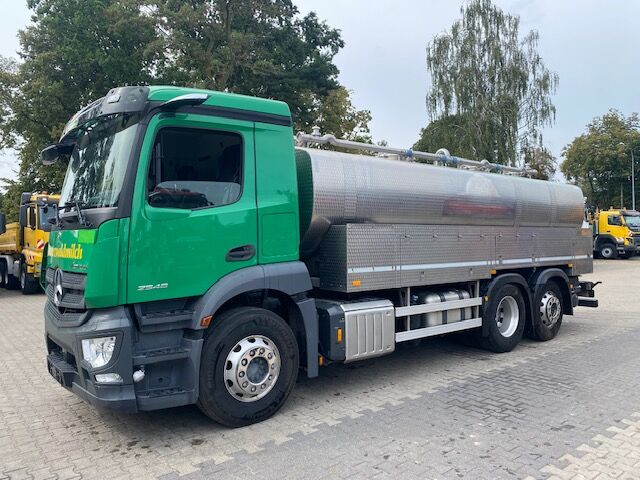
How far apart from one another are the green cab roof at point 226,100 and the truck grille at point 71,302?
1.60 m

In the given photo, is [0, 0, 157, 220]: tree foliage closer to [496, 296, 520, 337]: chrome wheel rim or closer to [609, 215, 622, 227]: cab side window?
[496, 296, 520, 337]: chrome wheel rim

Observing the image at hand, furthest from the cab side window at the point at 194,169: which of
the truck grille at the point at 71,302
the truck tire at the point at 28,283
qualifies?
the truck tire at the point at 28,283

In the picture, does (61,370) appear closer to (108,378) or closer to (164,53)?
(108,378)

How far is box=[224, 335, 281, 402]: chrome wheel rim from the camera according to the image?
440cm

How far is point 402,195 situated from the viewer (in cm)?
592

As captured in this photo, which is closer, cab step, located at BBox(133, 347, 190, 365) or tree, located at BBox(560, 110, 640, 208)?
cab step, located at BBox(133, 347, 190, 365)

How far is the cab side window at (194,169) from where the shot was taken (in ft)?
13.6

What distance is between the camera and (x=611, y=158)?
146 ft

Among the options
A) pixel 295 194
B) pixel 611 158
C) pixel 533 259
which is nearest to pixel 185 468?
pixel 295 194

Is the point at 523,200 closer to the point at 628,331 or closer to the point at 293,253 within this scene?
the point at 628,331

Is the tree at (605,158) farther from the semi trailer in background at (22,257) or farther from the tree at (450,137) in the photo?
the semi trailer in background at (22,257)

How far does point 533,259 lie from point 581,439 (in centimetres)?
396

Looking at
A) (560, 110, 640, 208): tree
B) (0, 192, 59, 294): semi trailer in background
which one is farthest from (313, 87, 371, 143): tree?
(560, 110, 640, 208): tree

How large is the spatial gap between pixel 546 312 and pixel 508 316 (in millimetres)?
848
